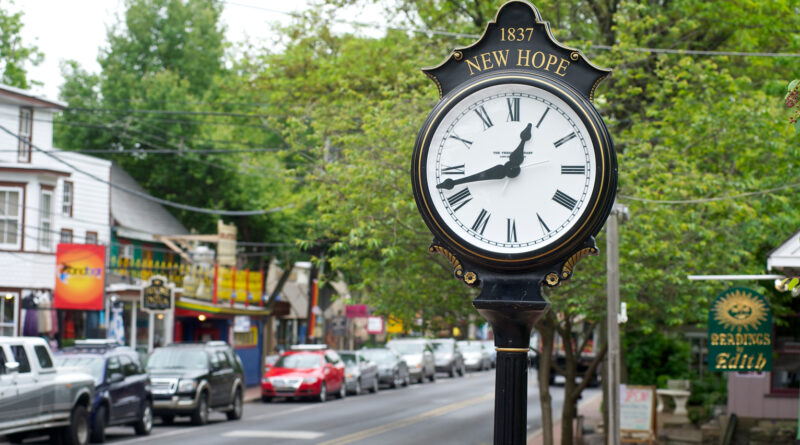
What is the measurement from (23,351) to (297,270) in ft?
127

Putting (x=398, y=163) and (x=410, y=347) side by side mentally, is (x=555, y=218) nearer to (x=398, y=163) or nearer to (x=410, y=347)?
(x=398, y=163)

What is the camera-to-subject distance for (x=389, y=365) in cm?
4319

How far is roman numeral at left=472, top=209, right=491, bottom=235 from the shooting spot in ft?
15.4

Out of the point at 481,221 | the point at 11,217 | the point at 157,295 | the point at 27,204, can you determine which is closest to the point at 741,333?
the point at 481,221

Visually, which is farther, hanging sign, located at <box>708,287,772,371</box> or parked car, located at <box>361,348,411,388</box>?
parked car, located at <box>361,348,411,388</box>

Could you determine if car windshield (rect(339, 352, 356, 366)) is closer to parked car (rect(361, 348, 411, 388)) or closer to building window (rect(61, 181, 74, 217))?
parked car (rect(361, 348, 411, 388))

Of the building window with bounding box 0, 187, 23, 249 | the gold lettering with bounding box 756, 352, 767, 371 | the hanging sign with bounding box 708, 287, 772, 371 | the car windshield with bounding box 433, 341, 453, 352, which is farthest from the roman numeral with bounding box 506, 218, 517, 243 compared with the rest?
the car windshield with bounding box 433, 341, 453, 352

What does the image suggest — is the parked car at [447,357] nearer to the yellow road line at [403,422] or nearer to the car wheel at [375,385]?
the car wheel at [375,385]

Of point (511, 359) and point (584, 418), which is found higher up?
point (511, 359)

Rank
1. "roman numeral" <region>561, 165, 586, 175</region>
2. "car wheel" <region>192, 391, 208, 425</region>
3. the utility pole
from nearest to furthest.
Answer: "roman numeral" <region>561, 165, 586, 175</region>, the utility pole, "car wheel" <region>192, 391, 208, 425</region>

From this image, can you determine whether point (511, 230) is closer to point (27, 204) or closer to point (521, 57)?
point (521, 57)

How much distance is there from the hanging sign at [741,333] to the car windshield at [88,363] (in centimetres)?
1205

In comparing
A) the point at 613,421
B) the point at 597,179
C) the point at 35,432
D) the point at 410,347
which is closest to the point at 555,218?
the point at 597,179

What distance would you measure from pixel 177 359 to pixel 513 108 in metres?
22.0
